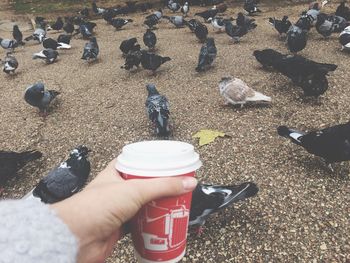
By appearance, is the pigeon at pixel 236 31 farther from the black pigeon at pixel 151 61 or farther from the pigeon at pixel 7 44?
the pigeon at pixel 7 44

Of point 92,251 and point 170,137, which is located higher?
point 92,251

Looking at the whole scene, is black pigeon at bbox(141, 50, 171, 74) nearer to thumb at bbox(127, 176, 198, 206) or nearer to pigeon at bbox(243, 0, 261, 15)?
thumb at bbox(127, 176, 198, 206)

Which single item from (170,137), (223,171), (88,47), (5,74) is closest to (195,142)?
(170,137)

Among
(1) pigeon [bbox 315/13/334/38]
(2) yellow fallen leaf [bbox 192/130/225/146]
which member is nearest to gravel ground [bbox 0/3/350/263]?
(2) yellow fallen leaf [bbox 192/130/225/146]

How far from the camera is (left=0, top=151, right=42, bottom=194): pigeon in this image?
487cm

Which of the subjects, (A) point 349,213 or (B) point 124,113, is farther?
(B) point 124,113

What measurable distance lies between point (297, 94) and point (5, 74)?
7624 mm

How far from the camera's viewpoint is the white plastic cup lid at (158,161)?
1.71m

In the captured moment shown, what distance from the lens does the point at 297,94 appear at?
660 centimetres

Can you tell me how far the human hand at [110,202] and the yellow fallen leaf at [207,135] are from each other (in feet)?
12.1

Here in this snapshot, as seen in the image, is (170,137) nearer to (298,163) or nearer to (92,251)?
(298,163)

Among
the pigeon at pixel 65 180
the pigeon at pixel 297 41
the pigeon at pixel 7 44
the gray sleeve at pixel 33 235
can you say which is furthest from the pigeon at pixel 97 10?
the gray sleeve at pixel 33 235

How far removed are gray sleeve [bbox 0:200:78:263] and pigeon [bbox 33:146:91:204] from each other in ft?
9.82

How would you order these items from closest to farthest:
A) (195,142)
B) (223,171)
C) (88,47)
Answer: (223,171) → (195,142) → (88,47)
